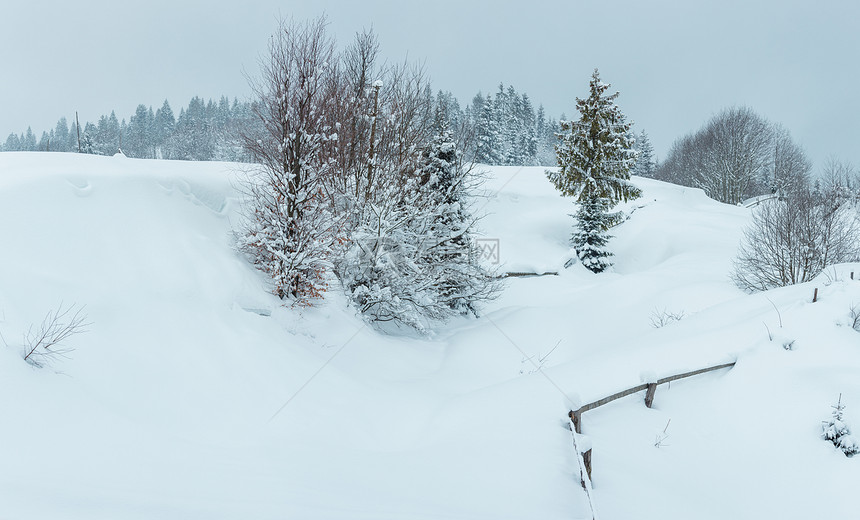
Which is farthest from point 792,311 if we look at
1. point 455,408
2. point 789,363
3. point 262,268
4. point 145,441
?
point 262,268

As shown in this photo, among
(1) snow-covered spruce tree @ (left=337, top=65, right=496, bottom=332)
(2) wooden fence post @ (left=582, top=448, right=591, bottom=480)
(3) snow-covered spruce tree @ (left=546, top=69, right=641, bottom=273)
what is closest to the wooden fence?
(2) wooden fence post @ (left=582, top=448, right=591, bottom=480)

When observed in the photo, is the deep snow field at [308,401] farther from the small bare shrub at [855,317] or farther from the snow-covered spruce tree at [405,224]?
the snow-covered spruce tree at [405,224]

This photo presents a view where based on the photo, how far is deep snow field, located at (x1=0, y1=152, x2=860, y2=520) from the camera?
3.70 m

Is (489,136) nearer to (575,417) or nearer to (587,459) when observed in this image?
(575,417)

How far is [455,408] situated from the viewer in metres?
7.30

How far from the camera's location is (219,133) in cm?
6812

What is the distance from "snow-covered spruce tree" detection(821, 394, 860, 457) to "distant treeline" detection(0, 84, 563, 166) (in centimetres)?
1254

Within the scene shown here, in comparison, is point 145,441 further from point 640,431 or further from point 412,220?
point 412,220

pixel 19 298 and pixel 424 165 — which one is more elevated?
pixel 424 165

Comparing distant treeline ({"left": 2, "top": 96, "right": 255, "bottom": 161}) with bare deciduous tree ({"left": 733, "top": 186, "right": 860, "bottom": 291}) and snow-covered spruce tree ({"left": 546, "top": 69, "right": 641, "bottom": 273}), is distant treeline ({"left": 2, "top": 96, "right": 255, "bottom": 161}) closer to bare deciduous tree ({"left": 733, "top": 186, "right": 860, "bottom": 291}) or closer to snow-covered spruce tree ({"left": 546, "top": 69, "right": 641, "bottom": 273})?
snow-covered spruce tree ({"left": 546, "top": 69, "right": 641, "bottom": 273})

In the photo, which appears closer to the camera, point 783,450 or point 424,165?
point 783,450

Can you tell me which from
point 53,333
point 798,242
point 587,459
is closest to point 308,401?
point 53,333

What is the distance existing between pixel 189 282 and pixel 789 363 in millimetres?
10312

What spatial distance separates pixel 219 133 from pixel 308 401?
73.4 meters
